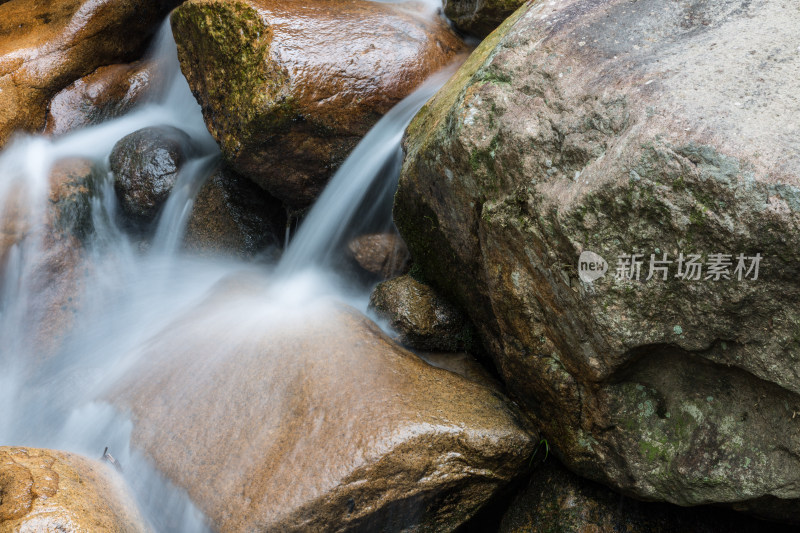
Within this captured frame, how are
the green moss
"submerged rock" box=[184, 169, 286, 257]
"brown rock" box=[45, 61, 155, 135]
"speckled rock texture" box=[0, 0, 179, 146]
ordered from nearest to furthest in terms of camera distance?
the green moss < "submerged rock" box=[184, 169, 286, 257] < "speckled rock texture" box=[0, 0, 179, 146] < "brown rock" box=[45, 61, 155, 135]

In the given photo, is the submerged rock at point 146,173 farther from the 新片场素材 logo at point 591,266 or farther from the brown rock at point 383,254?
the 新片场素材 logo at point 591,266

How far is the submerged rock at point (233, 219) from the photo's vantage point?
18.5 ft

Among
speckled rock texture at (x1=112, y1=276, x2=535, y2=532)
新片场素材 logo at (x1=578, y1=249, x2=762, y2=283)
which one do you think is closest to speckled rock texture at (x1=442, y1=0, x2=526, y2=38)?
speckled rock texture at (x1=112, y1=276, x2=535, y2=532)

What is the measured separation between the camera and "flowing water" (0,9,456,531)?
3.85 m

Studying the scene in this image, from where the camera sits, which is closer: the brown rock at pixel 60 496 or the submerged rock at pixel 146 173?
the brown rock at pixel 60 496

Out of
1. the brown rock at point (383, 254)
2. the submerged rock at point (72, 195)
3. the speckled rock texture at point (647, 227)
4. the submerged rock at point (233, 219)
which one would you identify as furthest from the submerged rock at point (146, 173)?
the speckled rock texture at point (647, 227)

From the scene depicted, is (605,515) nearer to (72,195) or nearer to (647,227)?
(647,227)

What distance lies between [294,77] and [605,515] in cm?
378

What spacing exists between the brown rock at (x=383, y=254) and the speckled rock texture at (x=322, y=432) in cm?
102

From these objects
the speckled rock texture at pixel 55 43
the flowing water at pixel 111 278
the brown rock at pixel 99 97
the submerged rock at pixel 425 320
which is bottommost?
the submerged rock at pixel 425 320

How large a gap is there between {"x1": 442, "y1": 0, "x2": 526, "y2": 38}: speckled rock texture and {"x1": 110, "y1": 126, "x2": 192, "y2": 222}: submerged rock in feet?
10.5

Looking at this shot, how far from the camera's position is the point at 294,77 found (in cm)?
463

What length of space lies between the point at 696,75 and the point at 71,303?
16.4ft

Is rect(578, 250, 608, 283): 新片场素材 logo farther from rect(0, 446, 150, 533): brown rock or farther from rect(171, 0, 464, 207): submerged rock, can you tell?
rect(171, 0, 464, 207): submerged rock
